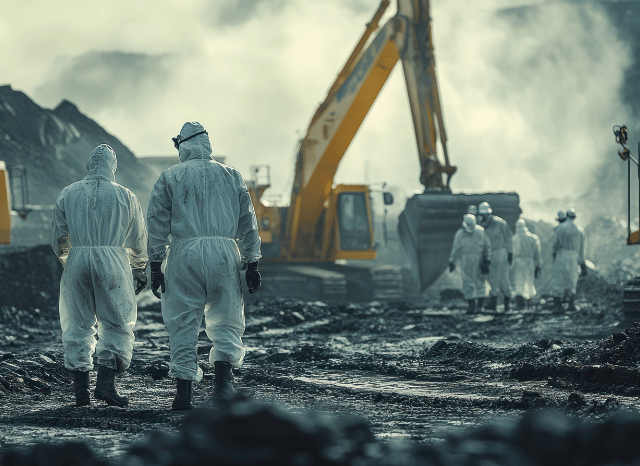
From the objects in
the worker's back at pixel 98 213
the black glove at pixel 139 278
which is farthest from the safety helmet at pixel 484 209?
the worker's back at pixel 98 213

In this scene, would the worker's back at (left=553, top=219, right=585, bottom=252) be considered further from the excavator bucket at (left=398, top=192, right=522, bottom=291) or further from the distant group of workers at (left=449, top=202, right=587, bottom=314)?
the excavator bucket at (left=398, top=192, right=522, bottom=291)

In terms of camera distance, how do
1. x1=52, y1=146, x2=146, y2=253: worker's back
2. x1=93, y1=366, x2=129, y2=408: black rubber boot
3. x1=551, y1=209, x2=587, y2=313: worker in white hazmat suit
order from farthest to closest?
x1=551, y1=209, x2=587, y2=313: worker in white hazmat suit, x1=52, y1=146, x2=146, y2=253: worker's back, x1=93, y1=366, x2=129, y2=408: black rubber boot

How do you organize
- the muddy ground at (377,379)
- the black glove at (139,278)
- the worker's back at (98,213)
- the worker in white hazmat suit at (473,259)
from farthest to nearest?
the worker in white hazmat suit at (473,259) < the black glove at (139,278) < the worker's back at (98,213) < the muddy ground at (377,379)

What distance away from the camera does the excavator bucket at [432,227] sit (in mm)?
14438

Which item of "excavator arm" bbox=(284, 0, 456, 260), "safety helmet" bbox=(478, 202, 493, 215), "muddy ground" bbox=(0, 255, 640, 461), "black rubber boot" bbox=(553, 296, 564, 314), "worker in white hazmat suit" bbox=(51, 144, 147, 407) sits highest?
"excavator arm" bbox=(284, 0, 456, 260)

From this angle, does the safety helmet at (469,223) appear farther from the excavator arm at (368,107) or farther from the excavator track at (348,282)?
the excavator track at (348,282)

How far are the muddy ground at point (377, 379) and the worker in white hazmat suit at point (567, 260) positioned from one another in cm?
189

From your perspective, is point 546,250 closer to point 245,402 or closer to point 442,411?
point 442,411

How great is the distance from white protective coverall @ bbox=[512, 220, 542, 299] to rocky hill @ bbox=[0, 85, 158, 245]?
1887cm

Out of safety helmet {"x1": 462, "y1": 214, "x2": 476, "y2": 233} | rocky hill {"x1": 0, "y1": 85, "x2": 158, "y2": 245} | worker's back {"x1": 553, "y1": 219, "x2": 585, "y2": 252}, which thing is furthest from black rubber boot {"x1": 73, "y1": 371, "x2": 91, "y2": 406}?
rocky hill {"x1": 0, "y1": 85, "x2": 158, "y2": 245}

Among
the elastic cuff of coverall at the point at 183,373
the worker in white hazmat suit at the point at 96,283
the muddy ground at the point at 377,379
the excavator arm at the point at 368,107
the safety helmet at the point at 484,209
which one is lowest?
the muddy ground at the point at 377,379

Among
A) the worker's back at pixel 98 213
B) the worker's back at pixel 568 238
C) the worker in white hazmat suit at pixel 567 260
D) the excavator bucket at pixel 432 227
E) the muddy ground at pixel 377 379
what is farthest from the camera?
the excavator bucket at pixel 432 227

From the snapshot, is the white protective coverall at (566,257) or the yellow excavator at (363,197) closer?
the white protective coverall at (566,257)

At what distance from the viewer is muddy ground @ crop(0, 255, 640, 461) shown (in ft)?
14.7
